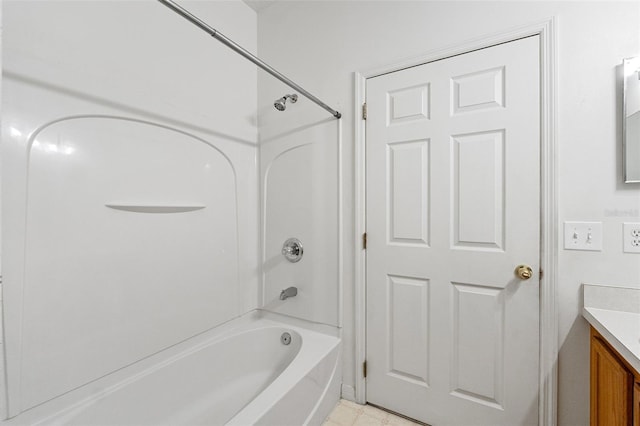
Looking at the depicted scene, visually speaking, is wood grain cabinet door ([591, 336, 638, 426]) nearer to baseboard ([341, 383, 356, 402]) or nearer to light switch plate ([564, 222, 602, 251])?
light switch plate ([564, 222, 602, 251])

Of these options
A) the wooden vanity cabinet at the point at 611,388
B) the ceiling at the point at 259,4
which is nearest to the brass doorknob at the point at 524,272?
the wooden vanity cabinet at the point at 611,388

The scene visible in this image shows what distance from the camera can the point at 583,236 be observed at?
1366 millimetres

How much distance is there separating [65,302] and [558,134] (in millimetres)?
2236

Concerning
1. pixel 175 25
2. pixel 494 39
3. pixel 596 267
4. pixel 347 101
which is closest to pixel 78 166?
pixel 175 25

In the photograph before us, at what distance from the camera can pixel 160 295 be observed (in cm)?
162

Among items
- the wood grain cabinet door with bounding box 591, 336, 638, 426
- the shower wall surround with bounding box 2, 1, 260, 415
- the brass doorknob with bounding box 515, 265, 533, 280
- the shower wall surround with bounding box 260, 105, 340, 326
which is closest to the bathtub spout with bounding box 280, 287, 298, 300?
the shower wall surround with bounding box 260, 105, 340, 326

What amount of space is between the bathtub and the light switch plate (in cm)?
130

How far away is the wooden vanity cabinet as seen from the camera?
1.05 meters

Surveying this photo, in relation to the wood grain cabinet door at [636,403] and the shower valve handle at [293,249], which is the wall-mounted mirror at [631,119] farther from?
the shower valve handle at [293,249]

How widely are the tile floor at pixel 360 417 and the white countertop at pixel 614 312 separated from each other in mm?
1040

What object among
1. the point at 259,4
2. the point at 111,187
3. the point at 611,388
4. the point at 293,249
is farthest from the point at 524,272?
the point at 259,4

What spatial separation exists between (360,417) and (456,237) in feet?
3.75

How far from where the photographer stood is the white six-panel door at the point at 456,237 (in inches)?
58.0

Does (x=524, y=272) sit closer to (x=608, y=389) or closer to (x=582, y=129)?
(x=608, y=389)
